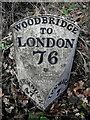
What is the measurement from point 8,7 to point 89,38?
4.53ft

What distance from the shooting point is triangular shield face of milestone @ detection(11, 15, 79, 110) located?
6.83 feet

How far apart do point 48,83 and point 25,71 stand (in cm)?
30

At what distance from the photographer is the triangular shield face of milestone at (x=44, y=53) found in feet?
6.83

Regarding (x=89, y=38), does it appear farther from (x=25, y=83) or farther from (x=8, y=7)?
(x=8, y=7)

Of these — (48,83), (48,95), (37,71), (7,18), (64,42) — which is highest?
(7,18)

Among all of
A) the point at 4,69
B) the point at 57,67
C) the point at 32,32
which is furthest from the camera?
the point at 4,69

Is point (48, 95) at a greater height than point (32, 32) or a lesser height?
lesser

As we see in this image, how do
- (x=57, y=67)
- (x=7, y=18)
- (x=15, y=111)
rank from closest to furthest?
(x=57, y=67) → (x=15, y=111) → (x=7, y=18)

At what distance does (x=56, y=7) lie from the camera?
3029 mm

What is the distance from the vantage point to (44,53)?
2.21m

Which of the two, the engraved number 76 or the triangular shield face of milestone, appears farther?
the engraved number 76

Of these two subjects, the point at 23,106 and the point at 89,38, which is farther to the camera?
the point at 89,38

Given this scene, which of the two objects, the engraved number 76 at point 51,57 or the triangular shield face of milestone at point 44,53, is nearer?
the triangular shield face of milestone at point 44,53

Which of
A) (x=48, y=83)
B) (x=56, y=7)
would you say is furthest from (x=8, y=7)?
(x=48, y=83)
